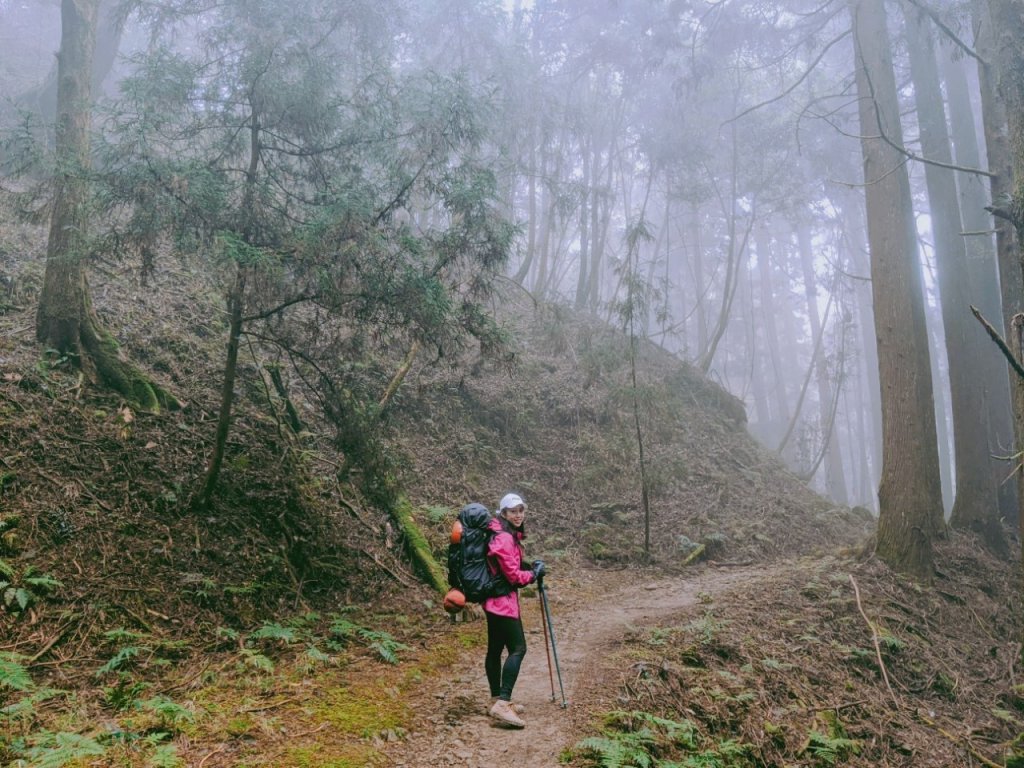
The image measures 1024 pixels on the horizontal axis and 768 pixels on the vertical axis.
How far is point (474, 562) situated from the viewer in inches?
194

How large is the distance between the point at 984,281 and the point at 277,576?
17.2 metres

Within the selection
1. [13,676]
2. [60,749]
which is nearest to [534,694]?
[60,749]

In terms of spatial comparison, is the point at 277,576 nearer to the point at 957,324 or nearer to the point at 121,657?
the point at 121,657

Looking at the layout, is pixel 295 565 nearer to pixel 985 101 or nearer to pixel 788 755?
pixel 788 755

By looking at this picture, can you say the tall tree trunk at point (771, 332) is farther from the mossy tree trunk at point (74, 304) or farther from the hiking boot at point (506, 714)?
the hiking boot at point (506, 714)

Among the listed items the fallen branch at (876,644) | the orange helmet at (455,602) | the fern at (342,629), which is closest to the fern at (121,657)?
the fern at (342,629)

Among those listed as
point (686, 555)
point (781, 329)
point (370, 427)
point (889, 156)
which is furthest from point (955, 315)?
point (781, 329)

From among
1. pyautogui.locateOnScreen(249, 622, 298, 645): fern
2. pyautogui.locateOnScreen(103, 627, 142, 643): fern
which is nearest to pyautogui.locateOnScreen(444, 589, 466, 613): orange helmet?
pyautogui.locateOnScreen(249, 622, 298, 645): fern

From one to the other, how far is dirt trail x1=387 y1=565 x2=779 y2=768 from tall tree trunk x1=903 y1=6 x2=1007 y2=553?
6329 mm

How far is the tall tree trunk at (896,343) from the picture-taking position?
33.2ft

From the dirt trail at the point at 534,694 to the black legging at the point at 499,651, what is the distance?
27 cm

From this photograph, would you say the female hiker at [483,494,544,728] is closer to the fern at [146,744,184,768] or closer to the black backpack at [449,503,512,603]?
the black backpack at [449,503,512,603]

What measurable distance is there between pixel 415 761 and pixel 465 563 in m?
1.35

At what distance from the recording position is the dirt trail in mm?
4371
